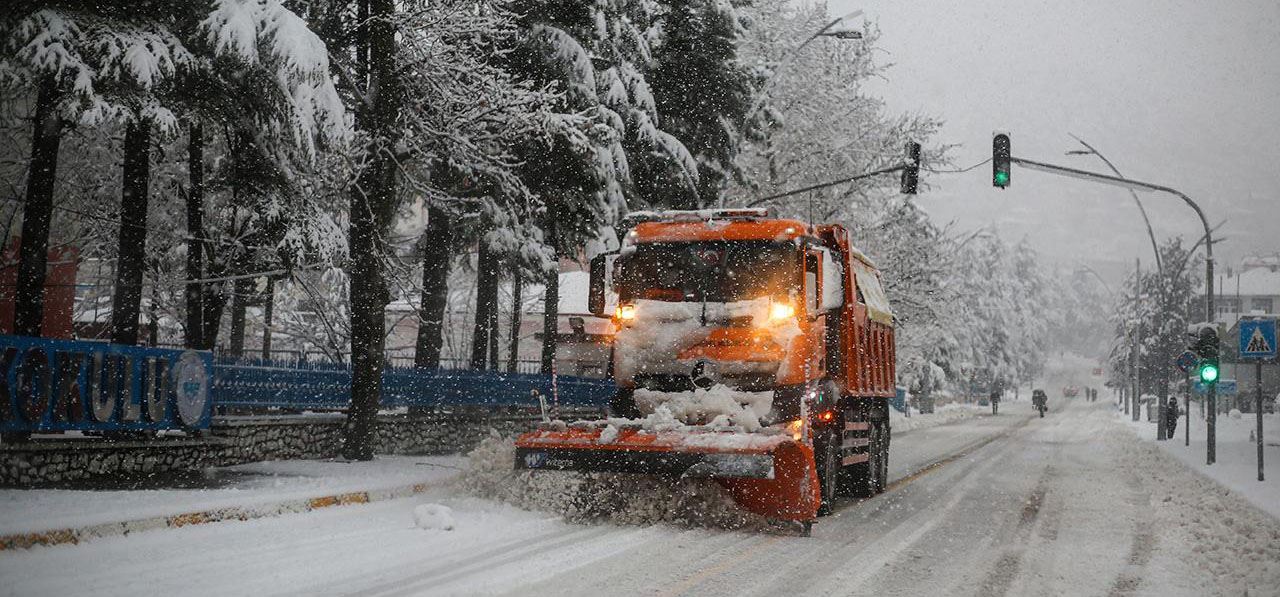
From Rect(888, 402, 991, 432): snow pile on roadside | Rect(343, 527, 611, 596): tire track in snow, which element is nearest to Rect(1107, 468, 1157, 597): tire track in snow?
Rect(343, 527, 611, 596): tire track in snow

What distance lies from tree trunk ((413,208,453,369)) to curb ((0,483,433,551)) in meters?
8.52

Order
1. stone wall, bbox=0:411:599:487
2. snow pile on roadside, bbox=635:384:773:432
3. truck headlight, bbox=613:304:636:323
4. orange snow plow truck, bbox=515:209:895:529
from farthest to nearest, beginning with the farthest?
truck headlight, bbox=613:304:636:323, stone wall, bbox=0:411:599:487, snow pile on roadside, bbox=635:384:773:432, orange snow plow truck, bbox=515:209:895:529

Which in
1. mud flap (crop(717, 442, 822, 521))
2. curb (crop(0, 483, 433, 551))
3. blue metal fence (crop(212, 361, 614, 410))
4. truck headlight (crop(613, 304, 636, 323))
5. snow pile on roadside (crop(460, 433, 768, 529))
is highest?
truck headlight (crop(613, 304, 636, 323))

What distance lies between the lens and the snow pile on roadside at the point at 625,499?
11570 millimetres

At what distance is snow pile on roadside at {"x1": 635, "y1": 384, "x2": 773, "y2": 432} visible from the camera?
37.8 ft

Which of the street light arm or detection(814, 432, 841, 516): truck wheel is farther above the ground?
the street light arm

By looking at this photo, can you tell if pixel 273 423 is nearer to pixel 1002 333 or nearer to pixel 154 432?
pixel 154 432

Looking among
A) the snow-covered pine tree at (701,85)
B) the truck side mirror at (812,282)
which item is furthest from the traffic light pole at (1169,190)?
the truck side mirror at (812,282)

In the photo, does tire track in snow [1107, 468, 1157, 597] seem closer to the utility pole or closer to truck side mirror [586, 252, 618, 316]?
truck side mirror [586, 252, 618, 316]

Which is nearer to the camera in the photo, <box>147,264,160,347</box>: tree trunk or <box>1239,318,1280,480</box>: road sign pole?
<box>1239,318,1280,480</box>: road sign pole

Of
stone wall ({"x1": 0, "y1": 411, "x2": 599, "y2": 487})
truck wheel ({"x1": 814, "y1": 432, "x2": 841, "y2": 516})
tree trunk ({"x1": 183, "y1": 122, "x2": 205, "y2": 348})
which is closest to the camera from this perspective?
stone wall ({"x1": 0, "y1": 411, "x2": 599, "y2": 487})

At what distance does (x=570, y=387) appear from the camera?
29.3 meters

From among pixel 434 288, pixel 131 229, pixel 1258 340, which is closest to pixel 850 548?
pixel 131 229

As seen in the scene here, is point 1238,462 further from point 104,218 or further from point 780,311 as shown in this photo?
point 104,218
